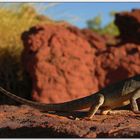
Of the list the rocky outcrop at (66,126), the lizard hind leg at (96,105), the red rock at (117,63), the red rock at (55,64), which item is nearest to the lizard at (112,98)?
the lizard hind leg at (96,105)

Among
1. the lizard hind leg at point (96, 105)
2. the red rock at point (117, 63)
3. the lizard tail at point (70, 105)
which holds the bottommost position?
the red rock at point (117, 63)

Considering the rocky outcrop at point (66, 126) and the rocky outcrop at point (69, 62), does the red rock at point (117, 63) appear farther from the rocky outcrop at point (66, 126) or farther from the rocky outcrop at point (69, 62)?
the rocky outcrop at point (66, 126)

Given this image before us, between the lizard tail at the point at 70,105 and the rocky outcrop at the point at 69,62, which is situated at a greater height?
the lizard tail at the point at 70,105

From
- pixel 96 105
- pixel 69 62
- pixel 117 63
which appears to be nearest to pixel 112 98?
pixel 96 105

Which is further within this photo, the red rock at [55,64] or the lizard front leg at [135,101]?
the red rock at [55,64]

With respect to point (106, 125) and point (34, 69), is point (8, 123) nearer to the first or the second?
point (106, 125)

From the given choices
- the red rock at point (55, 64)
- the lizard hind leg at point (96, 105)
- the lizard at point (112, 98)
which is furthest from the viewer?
the red rock at point (55, 64)

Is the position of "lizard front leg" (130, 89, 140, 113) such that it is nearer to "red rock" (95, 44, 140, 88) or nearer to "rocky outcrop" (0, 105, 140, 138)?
"rocky outcrop" (0, 105, 140, 138)
